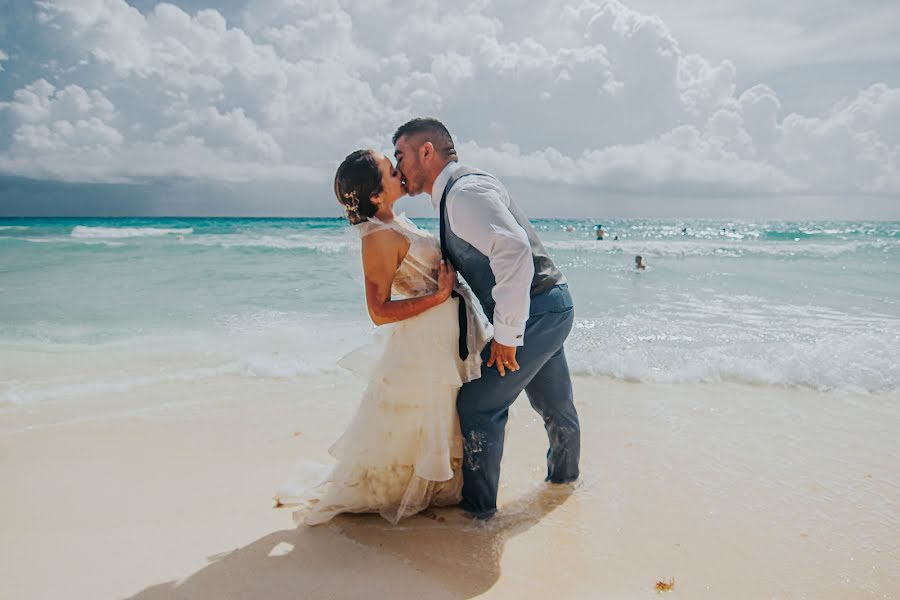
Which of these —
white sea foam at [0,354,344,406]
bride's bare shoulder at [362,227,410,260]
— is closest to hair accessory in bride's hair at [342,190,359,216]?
bride's bare shoulder at [362,227,410,260]

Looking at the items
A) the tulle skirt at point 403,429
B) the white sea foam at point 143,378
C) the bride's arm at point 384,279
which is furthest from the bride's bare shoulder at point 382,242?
the white sea foam at point 143,378

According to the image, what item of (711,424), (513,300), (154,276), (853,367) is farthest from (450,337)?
(154,276)

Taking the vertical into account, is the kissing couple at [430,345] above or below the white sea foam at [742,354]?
above

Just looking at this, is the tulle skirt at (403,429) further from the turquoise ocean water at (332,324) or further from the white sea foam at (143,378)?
the white sea foam at (143,378)

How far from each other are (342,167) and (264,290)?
10.6 metres

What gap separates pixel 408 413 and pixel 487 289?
792 millimetres

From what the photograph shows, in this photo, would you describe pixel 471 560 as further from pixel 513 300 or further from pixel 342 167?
pixel 342 167

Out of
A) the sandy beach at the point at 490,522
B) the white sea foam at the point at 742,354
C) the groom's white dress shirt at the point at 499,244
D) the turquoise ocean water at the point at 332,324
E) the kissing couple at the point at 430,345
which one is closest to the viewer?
the sandy beach at the point at 490,522

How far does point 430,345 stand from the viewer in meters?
3.06

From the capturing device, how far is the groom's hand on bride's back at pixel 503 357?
2.94m

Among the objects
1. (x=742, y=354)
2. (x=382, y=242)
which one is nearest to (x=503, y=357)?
(x=382, y=242)

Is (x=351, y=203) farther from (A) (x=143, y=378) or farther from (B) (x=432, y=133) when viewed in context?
(A) (x=143, y=378)

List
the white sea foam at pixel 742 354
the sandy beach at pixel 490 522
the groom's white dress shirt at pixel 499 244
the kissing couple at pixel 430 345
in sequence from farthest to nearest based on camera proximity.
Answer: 1. the white sea foam at pixel 742 354
2. the kissing couple at pixel 430 345
3. the groom's white dress shirt at pixel 499 244
4. the sandy beach at pixel 490 522

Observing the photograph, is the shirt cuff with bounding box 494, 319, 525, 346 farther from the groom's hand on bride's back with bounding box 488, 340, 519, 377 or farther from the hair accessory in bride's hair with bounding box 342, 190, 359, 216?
the hair accessory in bride's hair with bounding box 342, 190, 359, 216
